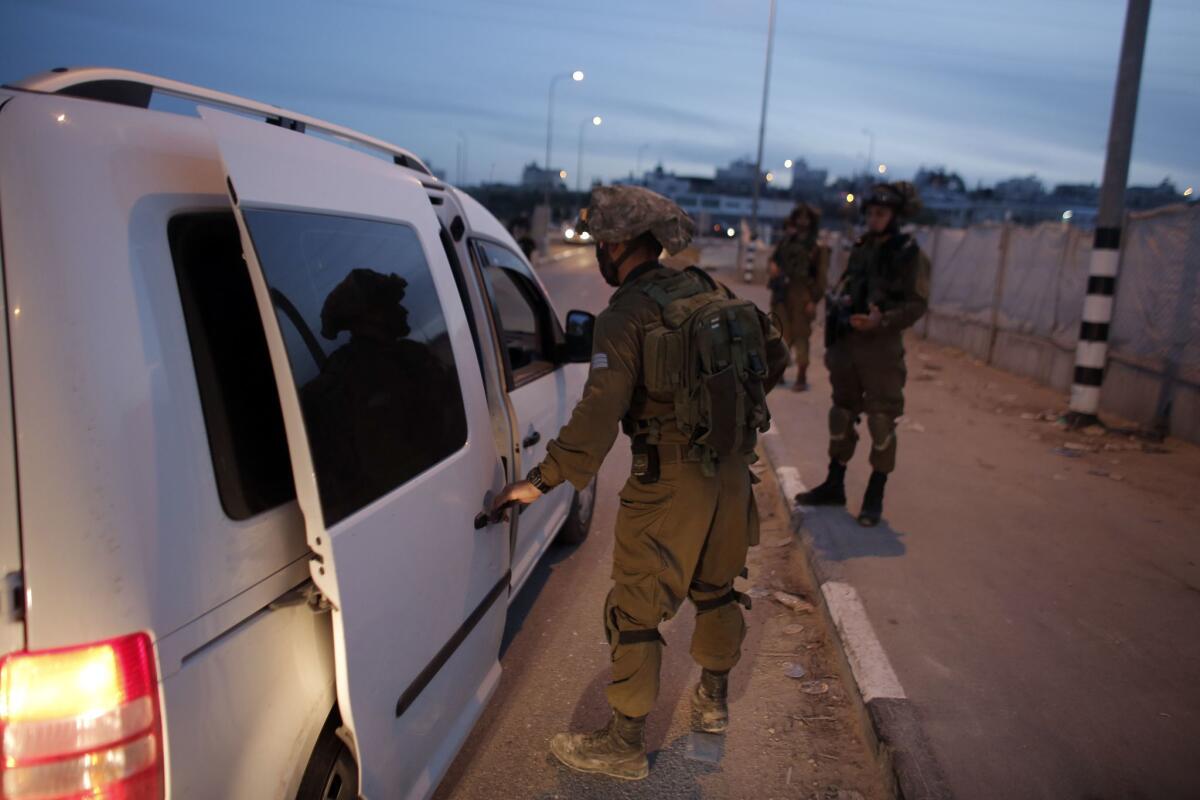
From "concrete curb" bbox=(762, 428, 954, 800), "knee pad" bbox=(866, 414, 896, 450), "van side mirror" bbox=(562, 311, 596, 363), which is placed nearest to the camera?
"concrete curb" bbox=(762, 428, 954, 800)

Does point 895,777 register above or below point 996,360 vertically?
below

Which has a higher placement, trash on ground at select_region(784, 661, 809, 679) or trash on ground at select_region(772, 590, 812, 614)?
trash on ground at select_region(772, 590, 812, 614)

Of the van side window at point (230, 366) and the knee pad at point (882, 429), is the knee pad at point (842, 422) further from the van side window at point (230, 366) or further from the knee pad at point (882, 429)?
the van side window at point (230, 366)

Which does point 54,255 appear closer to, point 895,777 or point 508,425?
point 508,425

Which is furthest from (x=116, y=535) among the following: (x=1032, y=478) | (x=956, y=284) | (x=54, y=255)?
(x=956, y=284)

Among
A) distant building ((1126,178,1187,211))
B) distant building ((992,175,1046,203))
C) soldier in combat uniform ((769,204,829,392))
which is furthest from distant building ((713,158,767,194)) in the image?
soldier in combat uniform ((769,204,829,392))

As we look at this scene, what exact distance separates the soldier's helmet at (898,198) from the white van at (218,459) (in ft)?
10.2

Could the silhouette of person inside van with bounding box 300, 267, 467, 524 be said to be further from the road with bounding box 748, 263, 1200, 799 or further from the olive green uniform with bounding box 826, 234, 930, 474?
the olive green uniform with bounding box 826, 234, 930, 474

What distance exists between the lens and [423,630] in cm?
215

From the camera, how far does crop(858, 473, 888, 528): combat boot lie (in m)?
4.88

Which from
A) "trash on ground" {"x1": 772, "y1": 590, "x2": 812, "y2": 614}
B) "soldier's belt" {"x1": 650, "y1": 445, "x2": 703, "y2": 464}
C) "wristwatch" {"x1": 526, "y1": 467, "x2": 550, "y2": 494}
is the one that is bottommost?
"trash on ground" {"x1": 772, "y1": 590, "x2": 812, "y2": 614}

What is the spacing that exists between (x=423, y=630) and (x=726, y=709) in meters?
1.36

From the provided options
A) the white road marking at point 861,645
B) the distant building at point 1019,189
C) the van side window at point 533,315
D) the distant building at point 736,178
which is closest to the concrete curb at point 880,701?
the white road marking at point 861,645

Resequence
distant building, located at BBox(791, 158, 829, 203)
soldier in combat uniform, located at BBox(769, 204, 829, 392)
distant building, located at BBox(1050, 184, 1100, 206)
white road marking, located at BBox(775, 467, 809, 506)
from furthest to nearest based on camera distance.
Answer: distant building, located at BBox(791, 158, 829, 203)
distant building, located at BBox(1050, 184, 1100, 206)
soldier in combat uniform, located at BBox(769, 204, 829, 392)
white road marking, located at BBox(775, 467, 809, 506)
